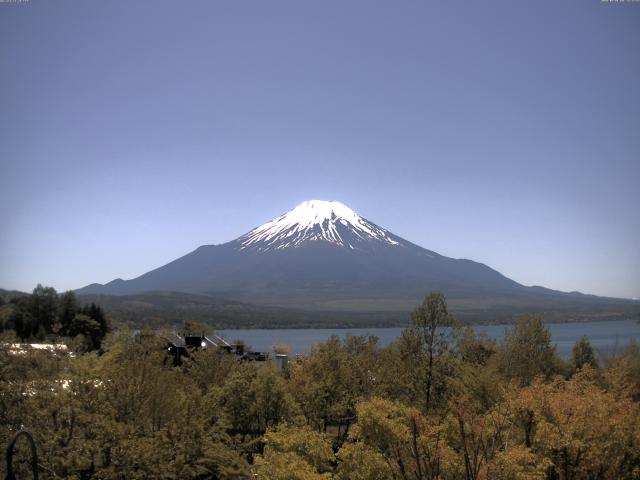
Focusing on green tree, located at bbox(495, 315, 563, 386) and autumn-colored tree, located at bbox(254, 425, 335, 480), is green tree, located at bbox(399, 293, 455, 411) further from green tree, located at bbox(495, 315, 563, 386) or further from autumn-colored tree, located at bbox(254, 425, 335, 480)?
green tree, located at bbox(495, 315, 563, 386)

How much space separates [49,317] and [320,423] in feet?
230

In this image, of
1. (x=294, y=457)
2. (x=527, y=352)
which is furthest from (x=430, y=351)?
(x=527, y=352)

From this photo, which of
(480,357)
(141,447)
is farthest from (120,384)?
(480,357)

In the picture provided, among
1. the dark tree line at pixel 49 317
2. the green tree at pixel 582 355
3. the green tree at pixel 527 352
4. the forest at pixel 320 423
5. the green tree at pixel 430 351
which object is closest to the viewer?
the forest at pixel 320 423

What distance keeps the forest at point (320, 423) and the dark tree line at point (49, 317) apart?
5478 centimetres

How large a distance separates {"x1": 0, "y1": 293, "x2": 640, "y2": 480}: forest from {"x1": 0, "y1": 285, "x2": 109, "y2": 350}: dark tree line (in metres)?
54.8

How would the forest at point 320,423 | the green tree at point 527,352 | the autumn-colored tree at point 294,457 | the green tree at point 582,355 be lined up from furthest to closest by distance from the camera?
the green tree at point 582,355, the green tree at point 527,352, the forest at point 320,423, the autumn-colored tree at point 294,457

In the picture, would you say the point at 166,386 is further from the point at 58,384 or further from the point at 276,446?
the point at 276,446

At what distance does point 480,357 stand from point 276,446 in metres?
30.6

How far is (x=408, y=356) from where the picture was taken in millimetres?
28438

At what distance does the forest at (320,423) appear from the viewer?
676 inches

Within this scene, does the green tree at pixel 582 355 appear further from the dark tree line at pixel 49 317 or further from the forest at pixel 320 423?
the dark tree line at pixel 49 317

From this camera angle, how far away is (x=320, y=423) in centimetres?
2795

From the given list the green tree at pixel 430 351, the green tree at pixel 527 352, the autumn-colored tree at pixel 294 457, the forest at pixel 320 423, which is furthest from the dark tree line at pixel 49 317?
the autumn-colored tree at pixel 294 457
